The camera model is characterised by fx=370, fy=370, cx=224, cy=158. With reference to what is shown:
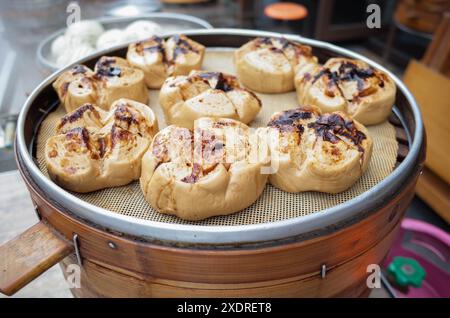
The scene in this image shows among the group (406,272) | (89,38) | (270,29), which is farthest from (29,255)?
(270,29)

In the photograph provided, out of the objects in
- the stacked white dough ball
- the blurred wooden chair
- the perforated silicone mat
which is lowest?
the blurred wooden chair

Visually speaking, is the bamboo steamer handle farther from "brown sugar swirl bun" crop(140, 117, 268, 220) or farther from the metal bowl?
the metal bowl

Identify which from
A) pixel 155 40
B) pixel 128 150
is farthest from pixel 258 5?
Result: pixel 128 150

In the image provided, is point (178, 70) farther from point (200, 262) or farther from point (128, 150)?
point (200, 262)

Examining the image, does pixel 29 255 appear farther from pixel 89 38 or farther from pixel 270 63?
pixel 89 38

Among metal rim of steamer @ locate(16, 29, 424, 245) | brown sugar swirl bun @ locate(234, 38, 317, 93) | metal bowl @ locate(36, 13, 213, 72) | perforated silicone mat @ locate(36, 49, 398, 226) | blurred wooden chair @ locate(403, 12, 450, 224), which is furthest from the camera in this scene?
metal bowl @ locate(36, 13, 213, 72)

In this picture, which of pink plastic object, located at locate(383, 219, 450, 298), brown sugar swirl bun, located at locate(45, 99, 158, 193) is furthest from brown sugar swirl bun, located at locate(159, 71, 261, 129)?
pink plastic object, located at locate(383, 219, 450, 298)
